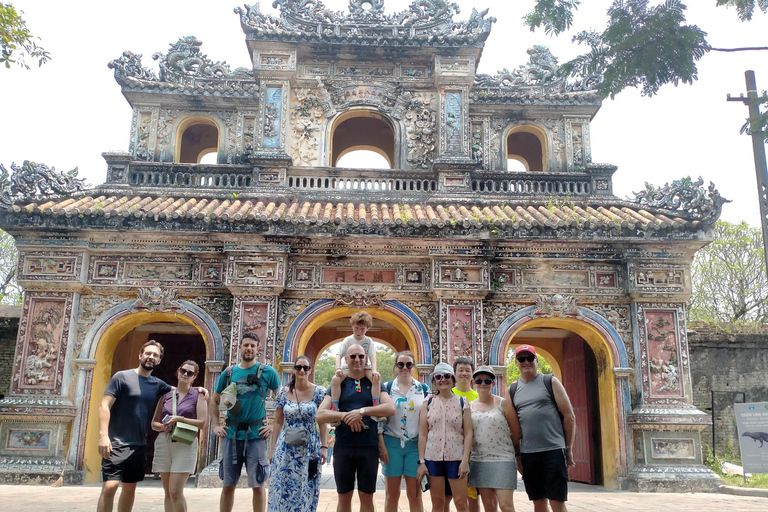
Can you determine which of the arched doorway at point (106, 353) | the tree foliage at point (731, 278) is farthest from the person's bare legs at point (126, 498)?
the tree foliage at point (731, 278)

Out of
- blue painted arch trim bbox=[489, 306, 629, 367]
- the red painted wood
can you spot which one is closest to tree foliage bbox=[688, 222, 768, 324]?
the red painted wood

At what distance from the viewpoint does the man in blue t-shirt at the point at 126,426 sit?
19.9ft

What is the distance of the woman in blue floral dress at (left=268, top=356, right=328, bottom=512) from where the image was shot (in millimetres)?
5898

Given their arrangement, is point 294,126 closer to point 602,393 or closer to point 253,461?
point 602,393


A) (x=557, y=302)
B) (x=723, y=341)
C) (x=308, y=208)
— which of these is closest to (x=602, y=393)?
(x=557, y=302)

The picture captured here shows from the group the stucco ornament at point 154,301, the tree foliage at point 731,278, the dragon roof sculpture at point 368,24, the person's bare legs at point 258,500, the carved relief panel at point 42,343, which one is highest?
the dragon roof sculpture at point 368,24

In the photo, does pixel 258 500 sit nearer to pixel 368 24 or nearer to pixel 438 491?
pixel 438 491

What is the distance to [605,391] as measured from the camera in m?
12.3

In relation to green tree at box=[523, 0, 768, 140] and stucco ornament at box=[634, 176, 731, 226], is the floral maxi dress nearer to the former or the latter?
green tree at box=[523, 0, 768, 140]

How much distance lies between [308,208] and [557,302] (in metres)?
4.85

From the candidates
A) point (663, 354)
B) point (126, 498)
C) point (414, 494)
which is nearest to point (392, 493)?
point (414, 494)

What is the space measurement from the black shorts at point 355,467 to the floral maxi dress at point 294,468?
0.74 feet

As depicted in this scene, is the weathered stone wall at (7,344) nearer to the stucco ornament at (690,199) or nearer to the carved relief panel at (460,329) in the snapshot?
the carved relief panel at (460,329)

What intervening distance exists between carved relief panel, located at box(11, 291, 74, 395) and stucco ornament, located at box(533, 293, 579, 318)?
26.6 ft
